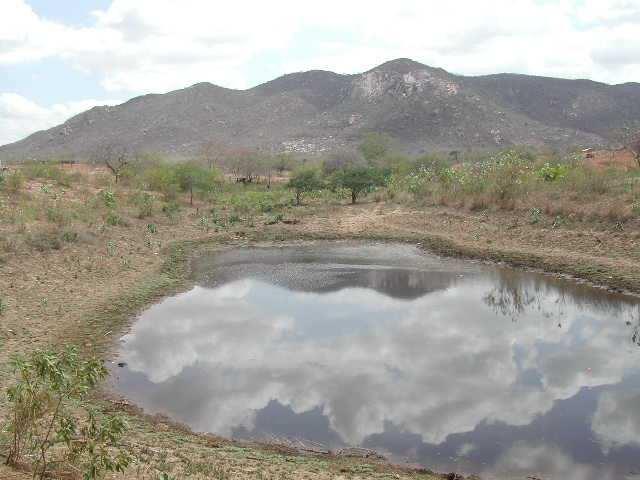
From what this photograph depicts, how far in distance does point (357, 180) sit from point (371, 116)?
45634 mm

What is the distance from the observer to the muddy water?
779cm

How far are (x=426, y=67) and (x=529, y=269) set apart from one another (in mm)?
70134

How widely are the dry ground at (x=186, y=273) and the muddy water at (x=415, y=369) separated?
62 cm

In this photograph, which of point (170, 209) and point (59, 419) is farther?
point (170, 209)

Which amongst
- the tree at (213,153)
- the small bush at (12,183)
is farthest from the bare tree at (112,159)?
the small bush at (12,183)

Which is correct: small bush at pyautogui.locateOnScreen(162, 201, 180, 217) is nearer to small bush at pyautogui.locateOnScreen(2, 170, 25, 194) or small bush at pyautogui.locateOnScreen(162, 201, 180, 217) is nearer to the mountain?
small bush at pyautogui.locateOnScreen(2, 170, 25, 194)

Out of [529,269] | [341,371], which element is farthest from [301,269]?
[341,371]

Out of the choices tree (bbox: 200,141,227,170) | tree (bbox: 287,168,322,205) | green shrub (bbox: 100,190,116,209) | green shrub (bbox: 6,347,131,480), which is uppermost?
tree (bbox: 200,141,227,170)

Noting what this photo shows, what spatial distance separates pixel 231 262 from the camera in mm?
19609

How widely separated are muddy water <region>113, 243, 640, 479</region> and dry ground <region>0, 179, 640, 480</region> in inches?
24.3

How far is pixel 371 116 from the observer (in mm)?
75125

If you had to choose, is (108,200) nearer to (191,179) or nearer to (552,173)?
(191,179)

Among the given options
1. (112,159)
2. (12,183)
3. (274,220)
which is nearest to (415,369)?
(274,220)

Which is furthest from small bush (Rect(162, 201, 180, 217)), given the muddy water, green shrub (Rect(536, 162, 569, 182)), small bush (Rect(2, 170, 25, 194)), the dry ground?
green shrub (Rect(536, 162, 569, 182))
